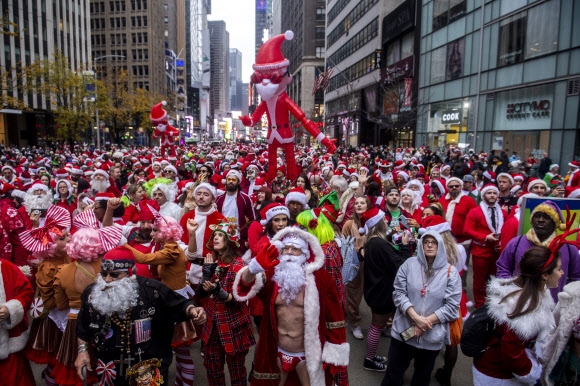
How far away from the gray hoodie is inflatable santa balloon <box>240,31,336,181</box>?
7.53 m


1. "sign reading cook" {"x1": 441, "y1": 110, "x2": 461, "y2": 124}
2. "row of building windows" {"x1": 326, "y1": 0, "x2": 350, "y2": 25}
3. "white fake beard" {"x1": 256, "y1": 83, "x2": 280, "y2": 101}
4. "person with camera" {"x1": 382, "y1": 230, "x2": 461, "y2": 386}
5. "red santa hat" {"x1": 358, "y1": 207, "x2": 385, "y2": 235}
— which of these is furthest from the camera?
"row of building windows" {"x1": 326, "y1": 0, "x2": 350, "y2": 25}

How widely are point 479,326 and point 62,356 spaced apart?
11.6ft

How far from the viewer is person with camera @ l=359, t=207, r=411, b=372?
476cm

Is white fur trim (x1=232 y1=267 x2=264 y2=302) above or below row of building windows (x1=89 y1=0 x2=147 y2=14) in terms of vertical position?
below

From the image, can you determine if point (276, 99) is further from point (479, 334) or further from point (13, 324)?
point (479, 334)

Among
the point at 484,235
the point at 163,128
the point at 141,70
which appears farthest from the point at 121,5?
the point at 484,235

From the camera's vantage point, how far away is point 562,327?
2.81 meters

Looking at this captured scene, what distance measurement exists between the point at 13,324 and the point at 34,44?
53.7 meters

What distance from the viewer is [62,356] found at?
12.3ft

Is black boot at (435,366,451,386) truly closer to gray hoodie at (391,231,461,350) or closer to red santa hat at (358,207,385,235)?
gray hoodie at (391,231,461,350)

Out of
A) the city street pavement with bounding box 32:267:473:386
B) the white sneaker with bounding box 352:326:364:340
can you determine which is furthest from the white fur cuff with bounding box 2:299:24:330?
the white sneaker with bounding box 352:326:364:340

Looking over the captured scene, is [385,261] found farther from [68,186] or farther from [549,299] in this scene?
[68,186]

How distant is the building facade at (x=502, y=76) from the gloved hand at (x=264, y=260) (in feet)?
63.5

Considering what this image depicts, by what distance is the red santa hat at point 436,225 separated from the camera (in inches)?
171
